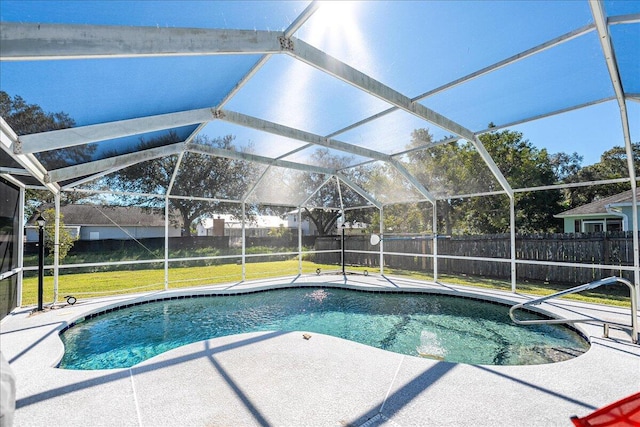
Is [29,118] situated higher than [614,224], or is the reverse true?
[29,118]

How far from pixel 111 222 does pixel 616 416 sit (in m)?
17.2

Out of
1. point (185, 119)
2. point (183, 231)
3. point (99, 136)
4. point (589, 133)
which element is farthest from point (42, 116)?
point (183, 231)

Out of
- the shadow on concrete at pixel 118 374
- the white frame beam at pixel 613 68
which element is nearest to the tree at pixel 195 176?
the shadow on concrete at pixel 118 374

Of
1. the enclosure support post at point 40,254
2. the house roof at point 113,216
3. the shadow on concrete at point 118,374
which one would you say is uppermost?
the house roof at point 113,216

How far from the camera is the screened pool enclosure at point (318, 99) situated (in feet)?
8.34

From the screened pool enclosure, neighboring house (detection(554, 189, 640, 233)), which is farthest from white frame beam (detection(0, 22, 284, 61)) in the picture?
neighboring house (detection(554, 189, 640, 233))

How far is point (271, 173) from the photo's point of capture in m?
9.20

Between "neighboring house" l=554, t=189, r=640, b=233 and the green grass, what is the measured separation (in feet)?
9.18

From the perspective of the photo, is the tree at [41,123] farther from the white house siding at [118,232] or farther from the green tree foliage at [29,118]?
the white house siding at [118,232]

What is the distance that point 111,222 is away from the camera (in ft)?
47.8

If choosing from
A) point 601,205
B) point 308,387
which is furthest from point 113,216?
point 601,205

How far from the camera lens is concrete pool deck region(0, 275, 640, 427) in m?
2.55

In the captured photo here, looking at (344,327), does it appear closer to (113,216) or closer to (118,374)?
(118,374)

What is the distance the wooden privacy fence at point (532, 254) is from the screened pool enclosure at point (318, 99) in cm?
6
